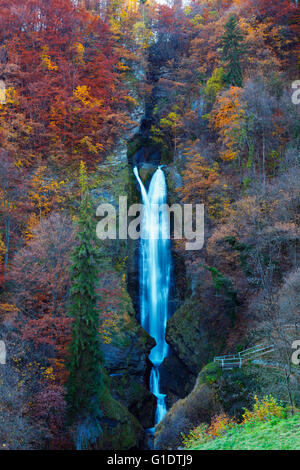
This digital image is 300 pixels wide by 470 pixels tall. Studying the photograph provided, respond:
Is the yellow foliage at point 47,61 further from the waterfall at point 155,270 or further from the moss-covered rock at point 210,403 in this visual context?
the moss-covered rock at point 210,403

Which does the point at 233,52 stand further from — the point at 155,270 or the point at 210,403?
the point at 210,403

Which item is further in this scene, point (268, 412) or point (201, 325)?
point (201, 325)

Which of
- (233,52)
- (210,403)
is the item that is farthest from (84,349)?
(233,52)

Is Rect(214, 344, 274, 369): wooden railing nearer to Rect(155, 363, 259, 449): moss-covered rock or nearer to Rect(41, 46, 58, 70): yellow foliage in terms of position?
Rect(155, 363, 259, 449): moss-covered rock

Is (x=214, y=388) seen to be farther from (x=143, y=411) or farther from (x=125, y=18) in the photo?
(x=125, y=18)

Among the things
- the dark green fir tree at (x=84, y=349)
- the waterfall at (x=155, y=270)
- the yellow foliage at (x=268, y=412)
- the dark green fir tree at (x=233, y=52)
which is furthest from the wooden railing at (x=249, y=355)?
the dark green fir tree at (x=233, y=52)
